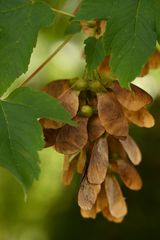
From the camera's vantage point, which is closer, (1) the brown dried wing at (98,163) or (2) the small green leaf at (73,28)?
(1) the brown dried wing at (98,163)

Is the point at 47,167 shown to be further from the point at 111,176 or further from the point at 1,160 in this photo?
the point at 1,160

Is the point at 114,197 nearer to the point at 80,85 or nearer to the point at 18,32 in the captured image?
the point at 80,85

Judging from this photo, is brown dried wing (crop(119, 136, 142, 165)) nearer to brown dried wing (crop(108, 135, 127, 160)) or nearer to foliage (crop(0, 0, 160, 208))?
brown dried wing (crop(108, 135, 127, 160))

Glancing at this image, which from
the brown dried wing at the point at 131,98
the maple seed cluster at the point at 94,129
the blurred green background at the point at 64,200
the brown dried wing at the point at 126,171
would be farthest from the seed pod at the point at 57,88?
the blurred green background at the point at 64,200

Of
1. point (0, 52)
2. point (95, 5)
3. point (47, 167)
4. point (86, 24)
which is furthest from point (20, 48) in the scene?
point (47, 167)

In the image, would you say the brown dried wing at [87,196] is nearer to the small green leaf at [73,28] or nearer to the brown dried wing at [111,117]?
the brown dried wing at [111,117]

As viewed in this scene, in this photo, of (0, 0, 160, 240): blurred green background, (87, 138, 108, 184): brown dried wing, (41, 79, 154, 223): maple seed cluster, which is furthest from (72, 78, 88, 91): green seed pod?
(0, 0, 160, 240): blurred green background

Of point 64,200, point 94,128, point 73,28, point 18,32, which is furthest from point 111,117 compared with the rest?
point 64,200
